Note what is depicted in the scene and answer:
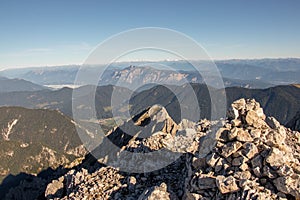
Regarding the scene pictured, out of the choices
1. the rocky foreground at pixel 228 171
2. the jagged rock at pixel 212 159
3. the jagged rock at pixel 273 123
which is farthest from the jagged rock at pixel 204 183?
the jagged rock at pixel 273 123

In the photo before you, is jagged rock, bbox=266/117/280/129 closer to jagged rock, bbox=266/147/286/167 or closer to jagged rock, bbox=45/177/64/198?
jagged rock, bbox=266/147/286/167

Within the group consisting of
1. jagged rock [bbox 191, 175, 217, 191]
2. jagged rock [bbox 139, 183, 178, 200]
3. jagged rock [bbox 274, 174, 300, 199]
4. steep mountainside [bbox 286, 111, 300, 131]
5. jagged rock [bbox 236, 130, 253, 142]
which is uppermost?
jagged rock [bbox 236, 130, 253, 142]

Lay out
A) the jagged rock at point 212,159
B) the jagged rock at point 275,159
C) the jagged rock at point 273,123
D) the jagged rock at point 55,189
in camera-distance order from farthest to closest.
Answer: the jagged rock at point 55,189
the jagged rock at point 273,123
the jagged rock at point 212,159
the jagged rock at point 275,159

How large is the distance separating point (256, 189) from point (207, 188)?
A: 3.85 m

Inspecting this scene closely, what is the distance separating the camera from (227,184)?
21062 millimetres

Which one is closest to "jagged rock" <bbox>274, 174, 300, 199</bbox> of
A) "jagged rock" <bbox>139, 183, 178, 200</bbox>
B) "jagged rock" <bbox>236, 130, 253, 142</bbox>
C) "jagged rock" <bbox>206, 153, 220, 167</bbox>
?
"jagged rock" <bbox>236, 130, 253, 142</bbox>

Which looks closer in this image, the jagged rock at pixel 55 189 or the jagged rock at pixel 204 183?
the jagged rock at pixel 204 183

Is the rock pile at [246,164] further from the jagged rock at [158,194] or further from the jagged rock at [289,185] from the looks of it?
the jagged rock at [158,194]

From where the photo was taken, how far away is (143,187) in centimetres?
2973

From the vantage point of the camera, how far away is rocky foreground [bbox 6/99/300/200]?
20.8 meters

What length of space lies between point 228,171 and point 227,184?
206cm

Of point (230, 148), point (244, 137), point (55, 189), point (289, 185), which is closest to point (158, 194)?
point (230, 148)

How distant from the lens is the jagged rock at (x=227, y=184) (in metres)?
21.0

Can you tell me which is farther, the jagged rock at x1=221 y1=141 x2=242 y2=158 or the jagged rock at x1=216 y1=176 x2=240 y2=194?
the jagged rock at x1=221 y1=141 x2=242 y2=158
